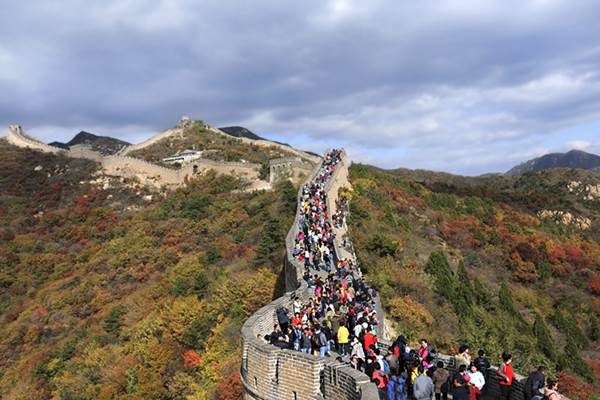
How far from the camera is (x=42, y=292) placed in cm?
4150

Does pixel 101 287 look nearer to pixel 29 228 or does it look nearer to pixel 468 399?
pixel 29 228

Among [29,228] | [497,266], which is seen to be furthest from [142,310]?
[29,228]

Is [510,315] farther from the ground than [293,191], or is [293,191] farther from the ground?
[293,191]

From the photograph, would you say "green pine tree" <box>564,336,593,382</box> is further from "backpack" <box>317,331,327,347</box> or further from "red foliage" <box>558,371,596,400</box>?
"backpack" <box>317,331,327,347</box>

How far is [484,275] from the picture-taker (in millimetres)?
36719

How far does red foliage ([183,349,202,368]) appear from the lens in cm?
2266

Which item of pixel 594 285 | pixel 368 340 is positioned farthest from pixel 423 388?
pixel 594 285

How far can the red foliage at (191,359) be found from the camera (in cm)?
2266

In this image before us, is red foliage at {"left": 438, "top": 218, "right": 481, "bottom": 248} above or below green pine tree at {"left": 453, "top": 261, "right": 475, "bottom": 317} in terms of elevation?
above

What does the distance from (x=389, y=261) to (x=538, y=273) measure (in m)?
18.4

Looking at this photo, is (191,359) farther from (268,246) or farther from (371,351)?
(371,351)

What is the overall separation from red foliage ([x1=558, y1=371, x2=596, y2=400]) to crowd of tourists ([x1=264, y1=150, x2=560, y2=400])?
35.8ft

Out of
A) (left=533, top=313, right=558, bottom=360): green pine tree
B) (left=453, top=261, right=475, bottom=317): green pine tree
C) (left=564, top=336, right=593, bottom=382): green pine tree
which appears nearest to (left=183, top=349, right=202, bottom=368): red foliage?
(left=453, top=261, right=475, bottom=317): green pine tree

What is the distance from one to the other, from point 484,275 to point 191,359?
2290 cm
